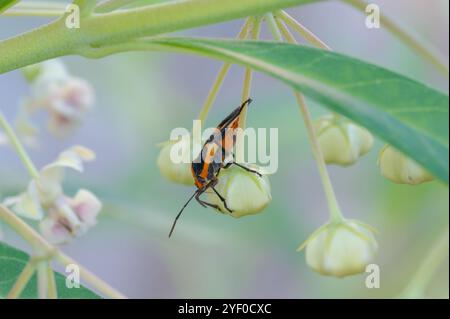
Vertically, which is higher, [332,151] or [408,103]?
[332,151]

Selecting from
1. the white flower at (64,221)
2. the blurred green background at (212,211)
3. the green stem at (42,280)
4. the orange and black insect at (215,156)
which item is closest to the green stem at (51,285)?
the green stem at (42,280)

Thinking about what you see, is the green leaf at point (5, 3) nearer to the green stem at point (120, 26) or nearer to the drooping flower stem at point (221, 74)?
the green stem at point (120, 26)

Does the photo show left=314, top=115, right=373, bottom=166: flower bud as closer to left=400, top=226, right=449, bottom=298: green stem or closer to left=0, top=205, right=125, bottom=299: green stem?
left=400, top=226, right=449, bottom=298: green stem

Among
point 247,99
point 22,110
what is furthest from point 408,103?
point 22,110

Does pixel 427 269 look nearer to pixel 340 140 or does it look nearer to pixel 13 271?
pixel 340 140

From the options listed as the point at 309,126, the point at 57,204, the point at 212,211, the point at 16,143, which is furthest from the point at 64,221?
the point at 212,211
